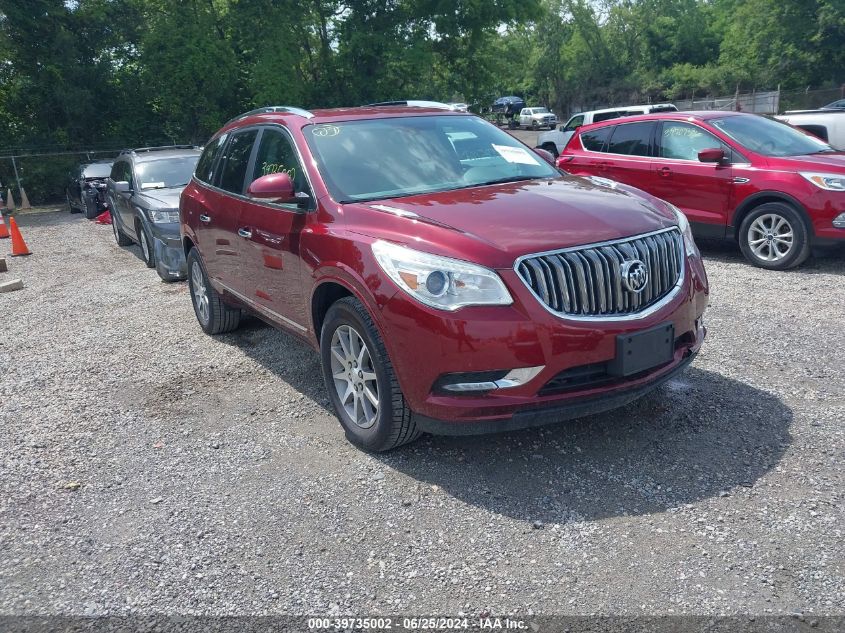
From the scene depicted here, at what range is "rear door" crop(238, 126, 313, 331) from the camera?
4.47 metres

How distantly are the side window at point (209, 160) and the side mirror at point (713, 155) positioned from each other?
5.32 metres

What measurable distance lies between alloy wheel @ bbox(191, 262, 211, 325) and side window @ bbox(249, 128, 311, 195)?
1.69m

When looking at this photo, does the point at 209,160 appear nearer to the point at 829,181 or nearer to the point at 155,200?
the point at 155,200

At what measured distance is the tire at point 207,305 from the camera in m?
6.42

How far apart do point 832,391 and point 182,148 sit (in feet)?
32.7

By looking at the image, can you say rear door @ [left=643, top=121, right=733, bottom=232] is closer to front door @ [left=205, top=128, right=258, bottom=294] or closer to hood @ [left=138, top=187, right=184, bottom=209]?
front door @ [left=205, top=128, right=258, bottom=294]

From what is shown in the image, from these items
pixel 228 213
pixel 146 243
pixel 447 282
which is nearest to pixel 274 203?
pixel 228 213

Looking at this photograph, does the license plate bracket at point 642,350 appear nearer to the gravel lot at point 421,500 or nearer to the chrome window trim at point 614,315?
the chrome window trim at point 614,315

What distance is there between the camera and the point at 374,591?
290cm

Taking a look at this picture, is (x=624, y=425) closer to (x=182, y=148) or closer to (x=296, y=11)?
(x=182, y=148)

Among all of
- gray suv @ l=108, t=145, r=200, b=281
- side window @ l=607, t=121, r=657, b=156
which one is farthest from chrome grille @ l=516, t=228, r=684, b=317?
gray suv @ l=108, t=145, r=200, b=281

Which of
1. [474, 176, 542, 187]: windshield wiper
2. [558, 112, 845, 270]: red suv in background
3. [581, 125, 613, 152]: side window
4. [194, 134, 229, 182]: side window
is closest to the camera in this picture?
[474, 176, 542, 187]: windshield wiper

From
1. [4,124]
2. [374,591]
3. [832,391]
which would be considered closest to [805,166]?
[832,391]

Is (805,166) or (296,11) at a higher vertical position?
(296,11)
